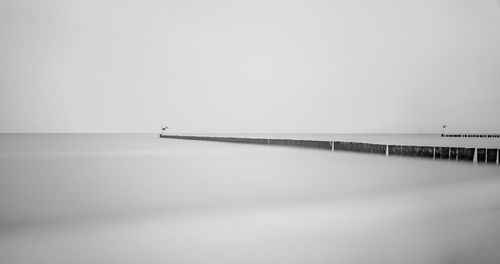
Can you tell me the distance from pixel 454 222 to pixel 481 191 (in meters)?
5.36

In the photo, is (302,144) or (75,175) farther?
(302,144)

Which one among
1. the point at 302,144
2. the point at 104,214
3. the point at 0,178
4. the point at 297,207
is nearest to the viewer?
the point at 104,214

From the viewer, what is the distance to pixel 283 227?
6891 millimetres

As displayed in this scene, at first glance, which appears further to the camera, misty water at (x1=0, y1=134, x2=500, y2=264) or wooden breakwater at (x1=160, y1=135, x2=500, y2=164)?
wooden breakwater at (x1=160, y1=135, x2=500, y2=164)

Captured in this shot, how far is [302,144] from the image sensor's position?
43.2m

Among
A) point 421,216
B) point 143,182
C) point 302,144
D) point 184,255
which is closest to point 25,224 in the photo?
point 184,255

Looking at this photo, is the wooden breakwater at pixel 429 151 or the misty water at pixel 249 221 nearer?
the misty water at pixel 249 221

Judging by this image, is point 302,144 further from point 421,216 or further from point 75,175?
point 421,216

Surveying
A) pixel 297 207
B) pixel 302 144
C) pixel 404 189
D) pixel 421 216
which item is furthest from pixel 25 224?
pixel 302 144

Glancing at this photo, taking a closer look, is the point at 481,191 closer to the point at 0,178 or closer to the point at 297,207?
the point at 297,207

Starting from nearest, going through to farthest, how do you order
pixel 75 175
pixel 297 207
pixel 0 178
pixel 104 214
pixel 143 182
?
pixel 104 214 < pixel 297 207 < pixel 143 182 < pixel 0 178 < pixel 75 175

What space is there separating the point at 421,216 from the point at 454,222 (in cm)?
78

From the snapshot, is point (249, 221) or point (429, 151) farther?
point (429, 151)

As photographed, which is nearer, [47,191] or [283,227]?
[283,227]
